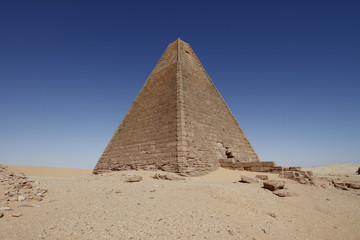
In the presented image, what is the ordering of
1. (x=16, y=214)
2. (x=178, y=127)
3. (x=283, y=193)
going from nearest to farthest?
(x=16, y=214)
(x=283, y=193)
(x=178, y=127)

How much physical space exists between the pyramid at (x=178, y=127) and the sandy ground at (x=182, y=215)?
3.25m

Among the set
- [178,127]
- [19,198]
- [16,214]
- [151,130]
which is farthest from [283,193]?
[151,130]

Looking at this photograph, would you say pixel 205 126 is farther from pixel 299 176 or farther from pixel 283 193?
pixel 283 193

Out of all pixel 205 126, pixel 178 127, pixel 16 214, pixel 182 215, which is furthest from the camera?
pixel 205 126

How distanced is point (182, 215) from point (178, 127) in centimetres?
514

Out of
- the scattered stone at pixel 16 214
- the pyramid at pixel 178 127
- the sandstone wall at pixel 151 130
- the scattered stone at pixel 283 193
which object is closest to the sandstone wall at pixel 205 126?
the pyramid at pixel 178 127

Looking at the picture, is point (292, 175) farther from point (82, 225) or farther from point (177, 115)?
point (82, 225)

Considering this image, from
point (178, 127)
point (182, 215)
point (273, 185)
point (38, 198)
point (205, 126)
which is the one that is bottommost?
point (182, 215)

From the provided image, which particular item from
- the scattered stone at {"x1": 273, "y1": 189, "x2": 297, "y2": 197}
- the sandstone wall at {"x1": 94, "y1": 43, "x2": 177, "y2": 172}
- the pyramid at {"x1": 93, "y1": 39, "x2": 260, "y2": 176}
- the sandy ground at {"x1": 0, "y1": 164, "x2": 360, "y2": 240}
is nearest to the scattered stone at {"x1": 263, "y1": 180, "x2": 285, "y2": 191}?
the scattered stone at {"x1": 273, "y1": 189, "x2": 297, "y2": 197}

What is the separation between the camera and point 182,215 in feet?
10.8

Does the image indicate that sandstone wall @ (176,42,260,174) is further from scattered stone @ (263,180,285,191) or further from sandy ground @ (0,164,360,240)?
sandy ground @ (0,164,360,240)

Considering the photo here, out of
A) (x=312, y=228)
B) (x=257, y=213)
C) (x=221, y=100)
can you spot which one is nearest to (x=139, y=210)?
(x=257, y=213)

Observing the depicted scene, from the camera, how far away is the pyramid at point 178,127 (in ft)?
26.8

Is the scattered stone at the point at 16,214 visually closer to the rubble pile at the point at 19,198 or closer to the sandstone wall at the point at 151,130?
the rubble pile at the point at 19,198
